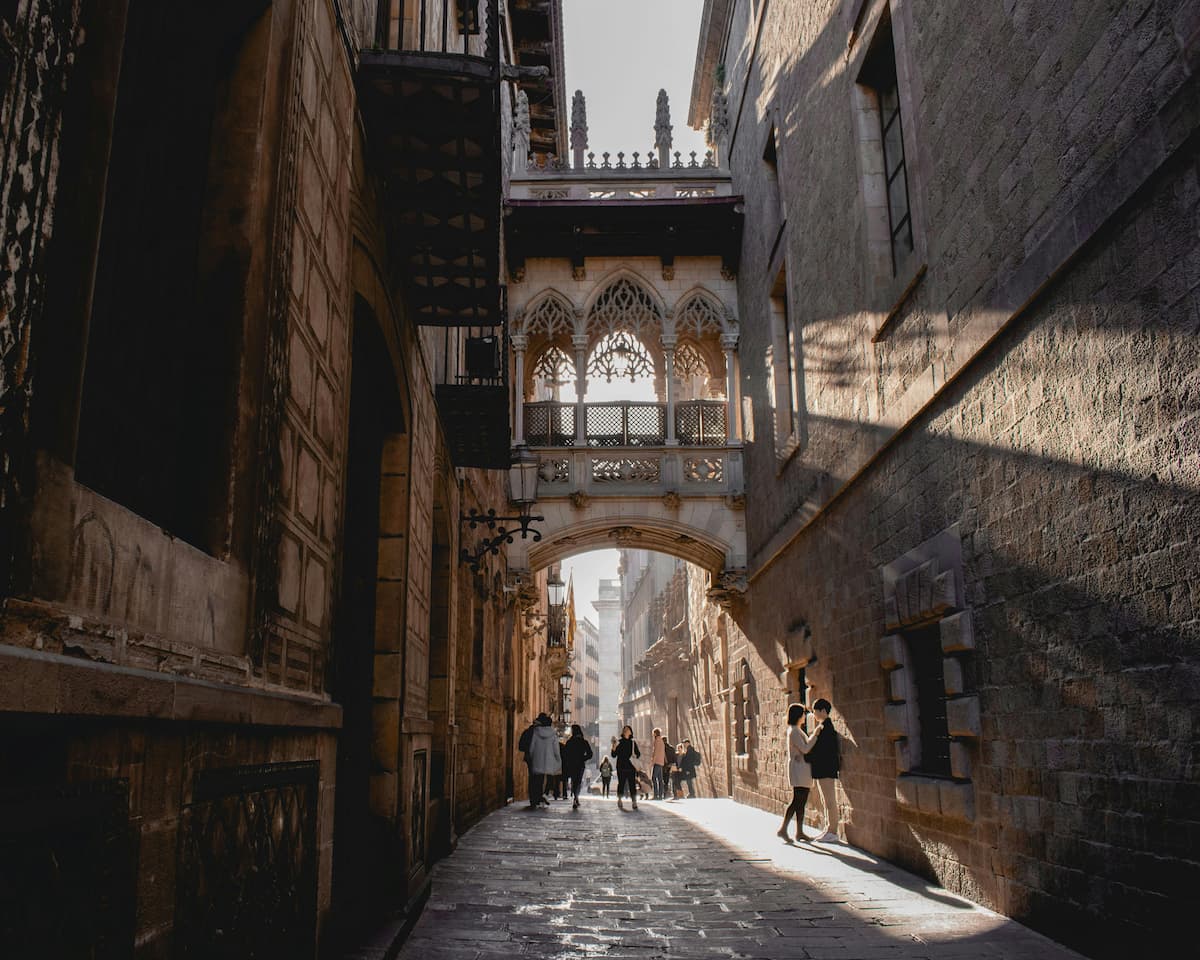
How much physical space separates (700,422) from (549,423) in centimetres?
261

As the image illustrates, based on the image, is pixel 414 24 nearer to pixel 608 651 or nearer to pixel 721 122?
pixel 721 122

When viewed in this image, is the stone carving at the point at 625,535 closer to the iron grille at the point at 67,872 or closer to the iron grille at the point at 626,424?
the iron grille at the point at 626,424

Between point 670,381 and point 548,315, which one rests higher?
point 548,315

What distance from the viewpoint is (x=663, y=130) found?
60.8 feet

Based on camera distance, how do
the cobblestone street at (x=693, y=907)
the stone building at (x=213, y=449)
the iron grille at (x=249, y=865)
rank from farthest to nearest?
the cobblestone street at (x=693, y=907), the iron grille at (x=249, y=865), the stone building at (x=213, y=449)

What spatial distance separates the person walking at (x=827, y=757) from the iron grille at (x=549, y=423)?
8164 millimetres

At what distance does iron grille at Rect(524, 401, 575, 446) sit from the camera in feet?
56.9

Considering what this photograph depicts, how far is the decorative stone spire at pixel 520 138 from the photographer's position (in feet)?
59.5

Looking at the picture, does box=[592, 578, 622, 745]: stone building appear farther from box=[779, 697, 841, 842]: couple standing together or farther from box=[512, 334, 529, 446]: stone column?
box=[779, 697, 841, 842]: couple standing together

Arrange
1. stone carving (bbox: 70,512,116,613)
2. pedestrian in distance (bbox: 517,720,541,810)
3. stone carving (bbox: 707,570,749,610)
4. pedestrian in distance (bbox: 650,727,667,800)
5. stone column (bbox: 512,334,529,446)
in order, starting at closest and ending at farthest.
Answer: stone carving (bbox: 70,512,116,613), pedestrian in distance (bbox: 517,720,541,810), stone carving (bbox: 707,570,749,610), stone column (bbox: 512,334,529,446), pedestrian in distance (bbox: 650,727,667,800)

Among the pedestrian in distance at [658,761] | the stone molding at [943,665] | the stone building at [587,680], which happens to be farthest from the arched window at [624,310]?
the stone building at [587,680]

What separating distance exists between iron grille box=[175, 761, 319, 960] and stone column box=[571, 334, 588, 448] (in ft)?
43.9

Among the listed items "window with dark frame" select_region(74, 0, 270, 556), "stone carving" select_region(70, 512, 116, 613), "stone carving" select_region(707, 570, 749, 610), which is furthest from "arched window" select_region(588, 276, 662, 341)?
"stone carving" select_region(70, 512, 116, 613)

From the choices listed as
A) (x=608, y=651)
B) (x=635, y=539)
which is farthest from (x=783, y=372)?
(x=608, y=651)
